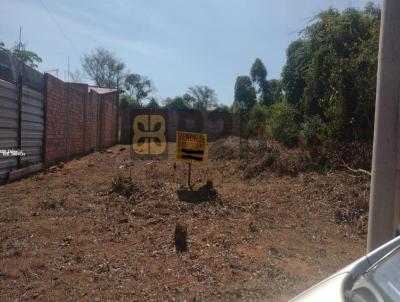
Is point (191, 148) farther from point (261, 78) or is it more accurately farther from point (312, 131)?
point (261, 78)

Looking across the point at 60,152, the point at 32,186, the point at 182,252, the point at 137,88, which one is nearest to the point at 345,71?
the point at 182,252

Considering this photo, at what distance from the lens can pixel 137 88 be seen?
2208 inches

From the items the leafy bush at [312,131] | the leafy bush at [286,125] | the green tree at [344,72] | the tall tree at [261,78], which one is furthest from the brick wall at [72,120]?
the tall tree at [261,78]

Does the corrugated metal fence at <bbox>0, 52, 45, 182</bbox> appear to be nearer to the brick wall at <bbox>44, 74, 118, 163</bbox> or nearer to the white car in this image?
the brick wall at <bbox>44, 74, 118, 163</bbox>

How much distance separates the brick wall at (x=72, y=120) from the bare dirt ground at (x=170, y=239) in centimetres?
296

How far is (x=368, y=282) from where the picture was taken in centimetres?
166

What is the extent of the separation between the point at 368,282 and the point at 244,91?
112ft

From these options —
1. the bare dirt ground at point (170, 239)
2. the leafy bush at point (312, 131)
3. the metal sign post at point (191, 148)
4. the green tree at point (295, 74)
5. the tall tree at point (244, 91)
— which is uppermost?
the tall tree at point (244, 91)

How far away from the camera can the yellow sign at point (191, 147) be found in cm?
835

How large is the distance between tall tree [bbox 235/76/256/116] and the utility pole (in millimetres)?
30767

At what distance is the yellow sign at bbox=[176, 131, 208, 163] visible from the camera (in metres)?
8.35

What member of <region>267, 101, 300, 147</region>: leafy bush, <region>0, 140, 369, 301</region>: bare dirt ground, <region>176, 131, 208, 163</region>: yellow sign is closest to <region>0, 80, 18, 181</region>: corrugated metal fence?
<region>0, 140, 369, 301</region>: bare dirt ground

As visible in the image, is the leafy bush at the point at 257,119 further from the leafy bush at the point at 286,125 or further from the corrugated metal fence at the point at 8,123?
the corrugated metal fence at the point at 8,123

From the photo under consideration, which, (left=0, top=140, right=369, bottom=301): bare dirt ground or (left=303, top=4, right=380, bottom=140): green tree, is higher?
(left=303, top=4, right=380, bottom=140): green tree
